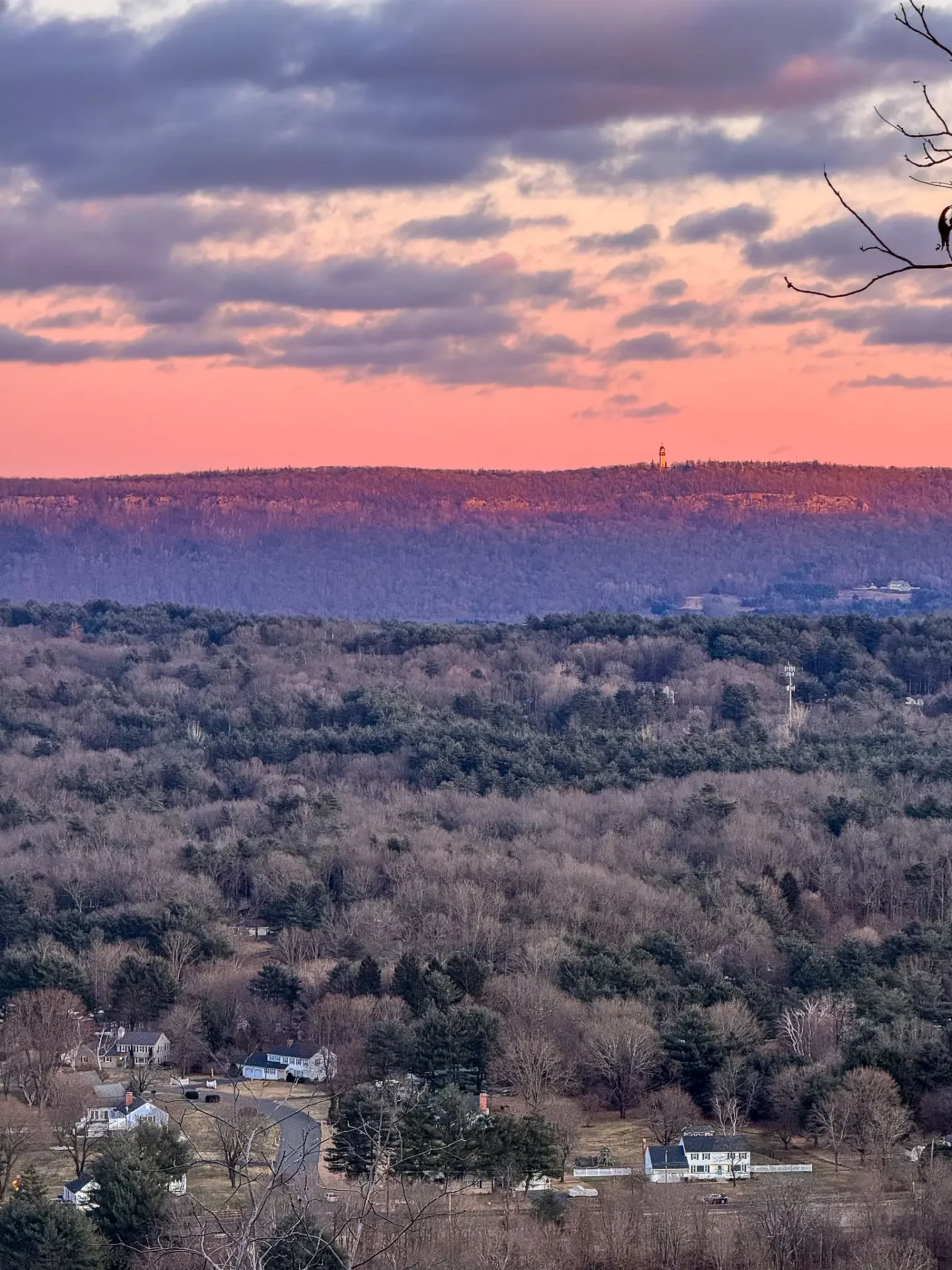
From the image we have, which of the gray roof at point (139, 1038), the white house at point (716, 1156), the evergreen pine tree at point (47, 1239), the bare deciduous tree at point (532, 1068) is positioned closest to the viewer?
the evergreen pine tree at point (47, 1239)

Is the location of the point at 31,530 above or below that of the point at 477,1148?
above

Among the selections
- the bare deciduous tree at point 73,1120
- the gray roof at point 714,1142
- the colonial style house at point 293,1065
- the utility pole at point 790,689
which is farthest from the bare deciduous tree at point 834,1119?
the utility pole at point 790,689

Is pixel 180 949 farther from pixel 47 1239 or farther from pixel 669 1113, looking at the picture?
pixel 47 1239

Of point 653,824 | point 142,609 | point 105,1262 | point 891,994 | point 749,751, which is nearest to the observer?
point 105,1262

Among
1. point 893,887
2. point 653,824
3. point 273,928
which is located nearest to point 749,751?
point 653,824

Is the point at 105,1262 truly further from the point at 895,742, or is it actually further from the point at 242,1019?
the point at 895,742

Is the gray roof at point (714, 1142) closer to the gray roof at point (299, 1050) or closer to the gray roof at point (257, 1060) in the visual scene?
the gray roof at point (299, 1050)

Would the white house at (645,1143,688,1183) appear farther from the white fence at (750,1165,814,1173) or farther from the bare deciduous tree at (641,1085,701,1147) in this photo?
the white fence at (750,1165,814,1173)
